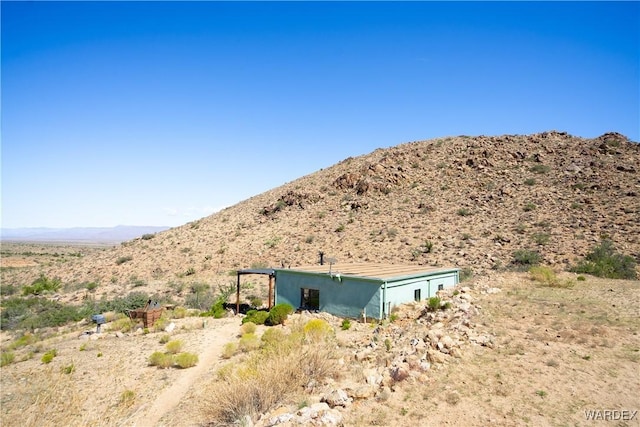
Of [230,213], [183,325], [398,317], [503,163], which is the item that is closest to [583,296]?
[398,317]

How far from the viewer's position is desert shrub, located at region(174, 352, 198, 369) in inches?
578

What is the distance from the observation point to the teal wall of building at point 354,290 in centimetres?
1859

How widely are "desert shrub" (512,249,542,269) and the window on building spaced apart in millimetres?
15440

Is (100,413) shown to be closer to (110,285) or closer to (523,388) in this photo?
(523,388)

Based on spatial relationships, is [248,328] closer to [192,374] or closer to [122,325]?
[192,374]

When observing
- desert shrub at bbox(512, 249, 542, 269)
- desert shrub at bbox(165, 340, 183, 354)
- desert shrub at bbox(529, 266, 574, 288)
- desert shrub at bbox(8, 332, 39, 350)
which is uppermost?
desert shrub at bbox(512, 249, 542, 269)

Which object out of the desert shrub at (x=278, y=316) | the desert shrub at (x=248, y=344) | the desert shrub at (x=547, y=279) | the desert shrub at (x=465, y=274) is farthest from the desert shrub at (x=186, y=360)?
the desert shrub at (x=547, y=279)

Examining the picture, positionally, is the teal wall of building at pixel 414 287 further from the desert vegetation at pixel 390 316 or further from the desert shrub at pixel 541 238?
the desert shrub at pixel 541 238

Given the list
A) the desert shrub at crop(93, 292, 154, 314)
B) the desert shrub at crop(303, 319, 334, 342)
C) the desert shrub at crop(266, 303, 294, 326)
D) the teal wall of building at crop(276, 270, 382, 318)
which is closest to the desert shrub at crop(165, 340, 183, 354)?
the desert shrub at crop(266, 303, 294, 326)

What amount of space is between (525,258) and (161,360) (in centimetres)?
2523

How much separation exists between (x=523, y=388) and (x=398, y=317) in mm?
8804

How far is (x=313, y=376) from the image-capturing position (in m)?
10.8

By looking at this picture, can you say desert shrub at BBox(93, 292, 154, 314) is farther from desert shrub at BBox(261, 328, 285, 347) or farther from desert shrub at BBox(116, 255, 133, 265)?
desert shrub at BBox(116, 255, 133, 265)

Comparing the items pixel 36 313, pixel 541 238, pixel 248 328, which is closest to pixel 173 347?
pixel 248 328
